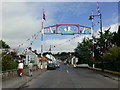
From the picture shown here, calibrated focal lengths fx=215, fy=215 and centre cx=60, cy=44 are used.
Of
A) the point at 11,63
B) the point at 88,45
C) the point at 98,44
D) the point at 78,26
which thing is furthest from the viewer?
the point at 88,45

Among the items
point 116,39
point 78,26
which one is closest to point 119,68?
point 78,26

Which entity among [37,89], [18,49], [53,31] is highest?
[53,31]

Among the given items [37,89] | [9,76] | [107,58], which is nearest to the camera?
[37,89]

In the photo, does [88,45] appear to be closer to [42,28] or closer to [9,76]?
[42,28]

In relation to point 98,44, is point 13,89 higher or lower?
lower

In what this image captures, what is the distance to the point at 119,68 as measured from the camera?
24.6 m

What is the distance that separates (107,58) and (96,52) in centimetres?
3138

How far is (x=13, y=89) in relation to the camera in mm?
11367

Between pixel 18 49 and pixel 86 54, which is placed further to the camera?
pixel 86 54

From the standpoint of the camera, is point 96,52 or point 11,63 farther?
point 96,52

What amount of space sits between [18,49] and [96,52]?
142 feet

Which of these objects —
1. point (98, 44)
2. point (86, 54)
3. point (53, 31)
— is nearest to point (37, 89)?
point (53, 31)

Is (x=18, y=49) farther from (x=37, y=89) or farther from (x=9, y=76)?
(x=37, y=89)

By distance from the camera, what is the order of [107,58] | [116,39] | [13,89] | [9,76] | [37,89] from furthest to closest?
[116,39]
[107,58]
[9,76]
[37,89]
[13,89]
